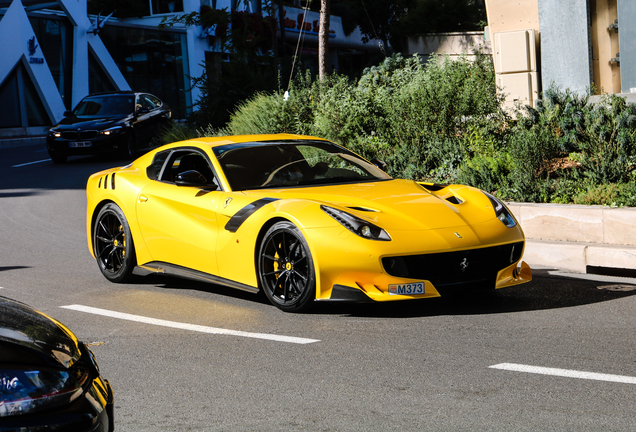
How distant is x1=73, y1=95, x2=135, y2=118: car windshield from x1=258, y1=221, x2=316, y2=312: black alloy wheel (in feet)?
51.3

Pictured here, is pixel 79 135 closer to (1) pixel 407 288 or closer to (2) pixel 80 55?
(1) pixel 407 288

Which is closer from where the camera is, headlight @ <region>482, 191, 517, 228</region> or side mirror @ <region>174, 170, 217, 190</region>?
headlight @ <region>482, 191, 517, 228</region>

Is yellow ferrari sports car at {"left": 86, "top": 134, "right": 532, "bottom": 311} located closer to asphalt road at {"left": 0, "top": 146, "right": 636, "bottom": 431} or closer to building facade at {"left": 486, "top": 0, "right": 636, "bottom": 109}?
asphalt road at {"left": 0, "top": 146, "right": 636, "bottom": 431}

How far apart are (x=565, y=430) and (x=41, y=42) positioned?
3794 cm

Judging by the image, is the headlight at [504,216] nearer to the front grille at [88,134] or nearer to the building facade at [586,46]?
the building facade at [586,46]

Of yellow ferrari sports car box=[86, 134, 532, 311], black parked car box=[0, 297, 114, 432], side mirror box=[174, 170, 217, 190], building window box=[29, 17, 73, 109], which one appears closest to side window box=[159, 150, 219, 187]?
yellow ferrari sports car box=[86, 134, 532, 311]

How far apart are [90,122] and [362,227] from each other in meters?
15.9

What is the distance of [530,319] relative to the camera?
5887mm

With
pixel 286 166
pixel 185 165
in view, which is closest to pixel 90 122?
pixel 185 165

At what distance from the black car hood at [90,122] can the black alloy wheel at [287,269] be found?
14.8 metres

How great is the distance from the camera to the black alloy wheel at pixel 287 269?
6.06 metres

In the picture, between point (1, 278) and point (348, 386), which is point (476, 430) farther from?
point (1, 278)

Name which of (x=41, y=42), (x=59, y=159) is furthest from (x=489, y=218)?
(x=41, y=42)

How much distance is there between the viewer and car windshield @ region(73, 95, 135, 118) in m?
21.2
